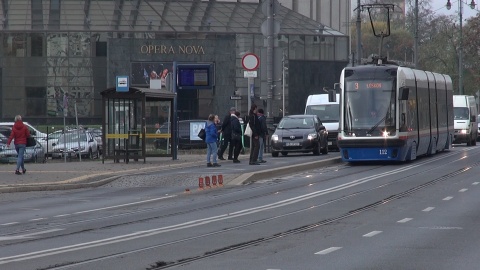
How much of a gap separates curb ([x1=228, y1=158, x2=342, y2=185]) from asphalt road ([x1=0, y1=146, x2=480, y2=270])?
61 centimetres

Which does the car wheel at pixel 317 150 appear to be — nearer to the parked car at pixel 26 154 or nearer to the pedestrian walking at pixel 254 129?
the pedestrian walking at pixel 254 129

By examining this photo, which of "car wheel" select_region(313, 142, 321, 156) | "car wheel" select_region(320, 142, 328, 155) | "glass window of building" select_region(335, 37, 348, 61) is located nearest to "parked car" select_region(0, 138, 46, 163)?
"car wheel" select_region(313, 142, 321, 156)

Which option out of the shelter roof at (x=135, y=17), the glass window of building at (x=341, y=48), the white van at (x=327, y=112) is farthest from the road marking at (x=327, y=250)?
the glass window of building at (x=341, y=48)

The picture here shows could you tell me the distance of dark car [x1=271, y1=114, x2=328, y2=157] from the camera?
129 ft

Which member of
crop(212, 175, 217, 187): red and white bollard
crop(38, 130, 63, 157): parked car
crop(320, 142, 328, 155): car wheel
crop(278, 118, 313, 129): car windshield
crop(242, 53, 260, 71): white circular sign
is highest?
crop(242, 53, 260, 71): white circular sign

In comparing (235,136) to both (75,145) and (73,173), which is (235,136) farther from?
(75,145)

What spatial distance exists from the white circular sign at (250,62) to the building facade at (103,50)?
32.1 metres

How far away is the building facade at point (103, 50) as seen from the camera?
68.5m

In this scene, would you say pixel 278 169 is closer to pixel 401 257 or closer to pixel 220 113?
pixel 401 257

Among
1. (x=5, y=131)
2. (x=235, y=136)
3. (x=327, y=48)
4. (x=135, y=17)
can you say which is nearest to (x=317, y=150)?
(x=235, y=136)

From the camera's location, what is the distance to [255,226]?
16.1 m

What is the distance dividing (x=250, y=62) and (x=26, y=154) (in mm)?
9330

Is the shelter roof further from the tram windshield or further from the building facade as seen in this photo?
the tram windshield

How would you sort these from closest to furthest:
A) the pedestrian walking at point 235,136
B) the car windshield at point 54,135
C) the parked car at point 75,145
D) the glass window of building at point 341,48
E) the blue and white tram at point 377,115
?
the blue and white tram at point 377,115, the pedestrian walking at point 235,136, the parked car at point 75,145, the car windshield at point 54,135, the glass window of building at point 341,48
